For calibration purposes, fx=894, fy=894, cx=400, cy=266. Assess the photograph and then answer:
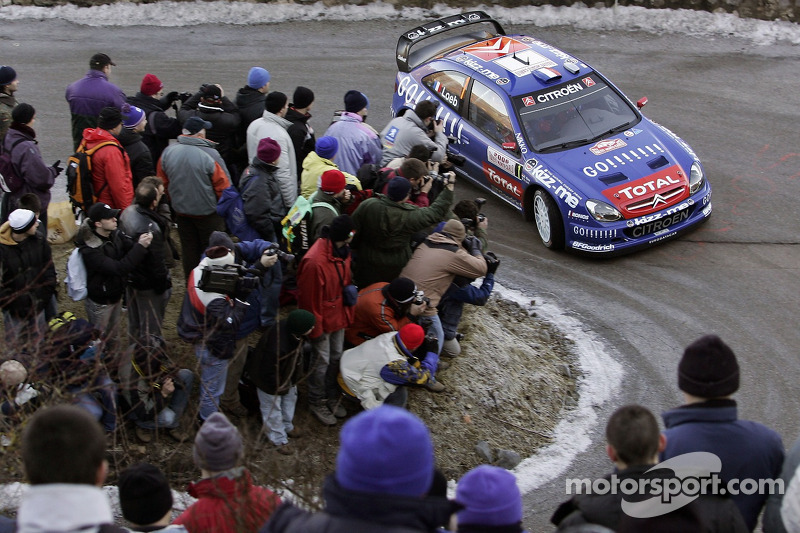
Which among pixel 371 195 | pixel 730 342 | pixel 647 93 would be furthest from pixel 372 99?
pixel 730 342

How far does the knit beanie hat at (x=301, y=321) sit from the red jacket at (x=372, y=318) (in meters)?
0.74

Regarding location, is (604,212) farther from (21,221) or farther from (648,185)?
(21,221)

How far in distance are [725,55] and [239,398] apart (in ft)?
38.2

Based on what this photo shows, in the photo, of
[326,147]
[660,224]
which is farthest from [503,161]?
[326,147]

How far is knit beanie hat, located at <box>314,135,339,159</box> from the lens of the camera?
8.24 m

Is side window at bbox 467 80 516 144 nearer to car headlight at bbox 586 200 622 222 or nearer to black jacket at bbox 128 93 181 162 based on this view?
car headlight at bbox 586 200 622 222

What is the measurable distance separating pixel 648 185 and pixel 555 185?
1036mm

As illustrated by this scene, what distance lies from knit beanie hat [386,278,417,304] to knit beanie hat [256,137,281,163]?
166cm

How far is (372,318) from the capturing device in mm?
7250

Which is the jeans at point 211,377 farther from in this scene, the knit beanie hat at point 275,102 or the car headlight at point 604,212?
the car headlight at point 604,212

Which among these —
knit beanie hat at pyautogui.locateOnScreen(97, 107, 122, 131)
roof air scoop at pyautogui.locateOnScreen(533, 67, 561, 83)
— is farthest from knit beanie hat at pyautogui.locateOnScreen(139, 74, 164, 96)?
roof air scoop at pyautogui.locateOnScreen(533, 67, 561, 83)

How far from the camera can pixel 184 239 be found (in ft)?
27.9

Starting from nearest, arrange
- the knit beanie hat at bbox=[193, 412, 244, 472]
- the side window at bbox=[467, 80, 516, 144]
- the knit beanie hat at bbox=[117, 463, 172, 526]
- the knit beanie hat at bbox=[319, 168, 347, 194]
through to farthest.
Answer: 1. the knit beanie hat at bbox=[117, 463, 172, 526]
2. the knit beanie hat at bbox=[193, 412, 244, 472]
3. the knit beanie hat at bbox=[319, 168, 347, 194]
4. the side window at bbox=[467, 80, 516, 144]

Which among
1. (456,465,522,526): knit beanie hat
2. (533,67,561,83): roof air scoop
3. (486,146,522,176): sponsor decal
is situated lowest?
(486,146,522,176): sponsor decal
